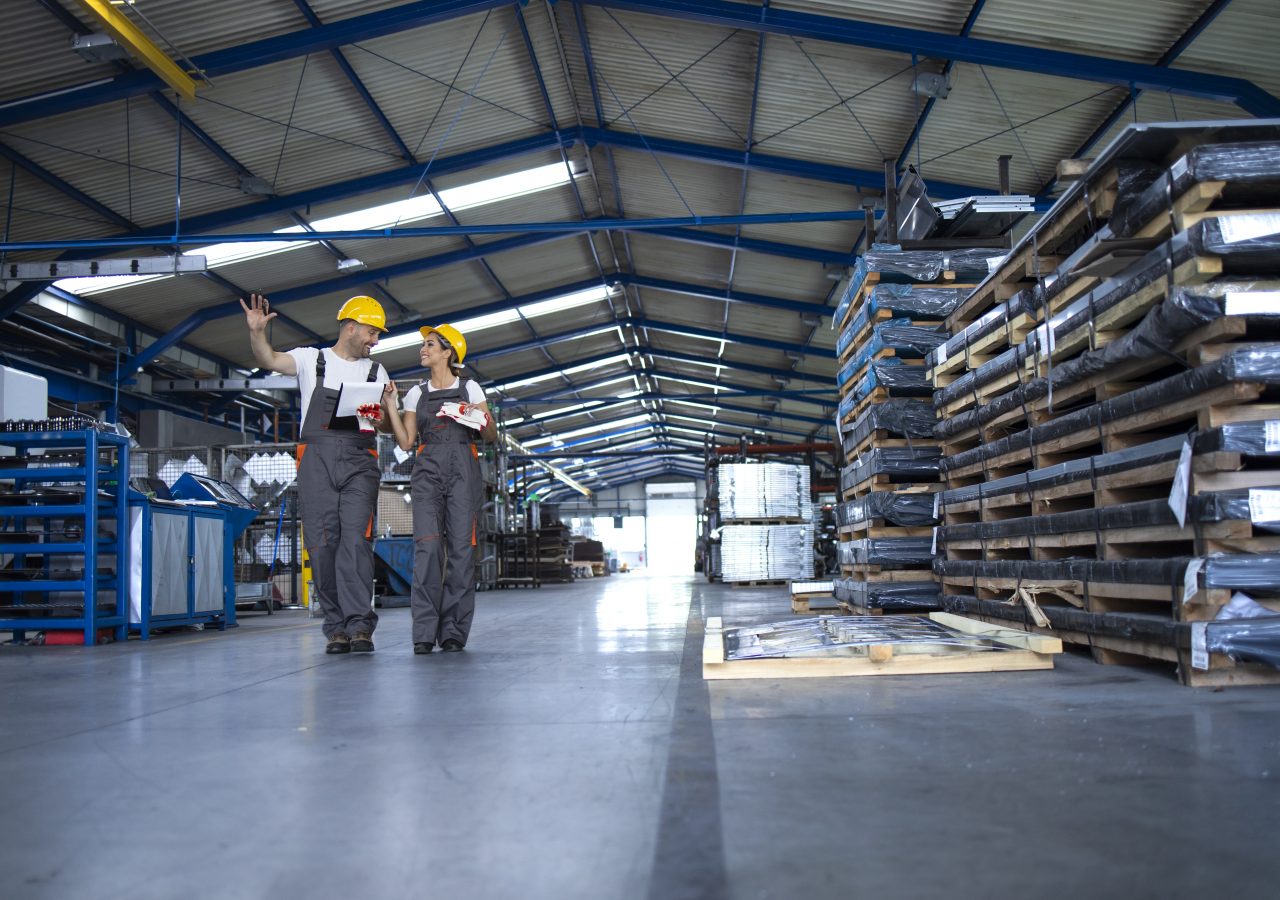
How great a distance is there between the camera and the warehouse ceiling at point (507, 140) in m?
9.85

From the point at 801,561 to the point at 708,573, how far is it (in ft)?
16.8

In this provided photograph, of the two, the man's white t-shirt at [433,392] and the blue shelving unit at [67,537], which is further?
the blue shelving unit at [67,537]

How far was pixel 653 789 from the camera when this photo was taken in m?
2.07

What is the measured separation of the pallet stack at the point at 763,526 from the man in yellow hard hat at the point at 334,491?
10269 mm

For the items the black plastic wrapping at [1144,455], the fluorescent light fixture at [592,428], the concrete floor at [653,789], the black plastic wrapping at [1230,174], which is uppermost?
the fluorescent light fixture at [592,428]

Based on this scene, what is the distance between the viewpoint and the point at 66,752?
267cm

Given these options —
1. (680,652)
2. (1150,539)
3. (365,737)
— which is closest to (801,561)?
(680,652)

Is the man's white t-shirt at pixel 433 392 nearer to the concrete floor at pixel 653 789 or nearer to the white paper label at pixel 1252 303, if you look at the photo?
the concrete floor at pixel 653 789

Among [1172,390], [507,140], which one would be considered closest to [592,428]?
[507,140]

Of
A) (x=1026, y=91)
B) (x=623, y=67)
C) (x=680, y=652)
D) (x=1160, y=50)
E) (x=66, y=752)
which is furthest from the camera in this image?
(x=623, y=67)

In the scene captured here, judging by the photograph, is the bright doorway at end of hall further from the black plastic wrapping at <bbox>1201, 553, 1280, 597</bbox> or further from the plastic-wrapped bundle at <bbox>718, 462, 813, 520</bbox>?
the black plastic wrapping at <bbox>1201, 553, 1280, 597</bbox>

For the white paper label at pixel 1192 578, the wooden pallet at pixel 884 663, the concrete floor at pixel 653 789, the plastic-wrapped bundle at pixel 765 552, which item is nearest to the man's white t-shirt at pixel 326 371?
the concrete floor at pixel 653 789

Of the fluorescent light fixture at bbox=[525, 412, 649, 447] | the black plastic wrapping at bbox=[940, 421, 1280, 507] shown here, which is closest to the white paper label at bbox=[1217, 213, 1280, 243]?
the black plastic wrapping at bbox=[940, 421, 1280, 507]

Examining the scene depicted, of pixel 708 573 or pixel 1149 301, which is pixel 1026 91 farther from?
pixel 708 573
